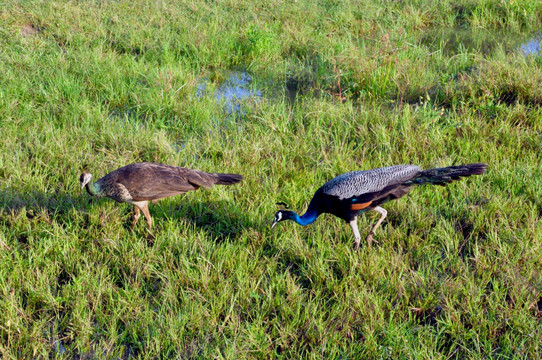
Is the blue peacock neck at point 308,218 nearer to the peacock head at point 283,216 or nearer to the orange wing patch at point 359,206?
the peacock head at point 283,216

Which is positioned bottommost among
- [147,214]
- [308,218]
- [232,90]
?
[147,214]

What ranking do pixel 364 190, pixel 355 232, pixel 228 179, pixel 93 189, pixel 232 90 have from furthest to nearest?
1. pixel 232 90
2. pixel 228 179
3. pixel 93 189
4. pixel 355 232
5. pixel 364 190

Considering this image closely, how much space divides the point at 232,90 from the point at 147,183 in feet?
10.6

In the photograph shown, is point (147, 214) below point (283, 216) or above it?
below

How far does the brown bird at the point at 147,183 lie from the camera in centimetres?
458

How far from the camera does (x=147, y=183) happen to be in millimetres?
4609

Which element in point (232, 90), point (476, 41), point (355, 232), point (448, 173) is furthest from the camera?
point (476, 41)

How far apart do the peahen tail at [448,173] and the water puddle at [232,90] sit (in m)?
2.86

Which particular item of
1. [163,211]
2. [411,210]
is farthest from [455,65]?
[163,211]

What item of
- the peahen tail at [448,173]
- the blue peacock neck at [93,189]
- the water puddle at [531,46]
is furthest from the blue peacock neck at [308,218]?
the water puddle at [531,46]

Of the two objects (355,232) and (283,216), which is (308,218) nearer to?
(283,216)

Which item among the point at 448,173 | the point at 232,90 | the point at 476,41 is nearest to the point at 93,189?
the point at 448,173

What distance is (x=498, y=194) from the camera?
498 centimetres

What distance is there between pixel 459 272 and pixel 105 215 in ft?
9.84
